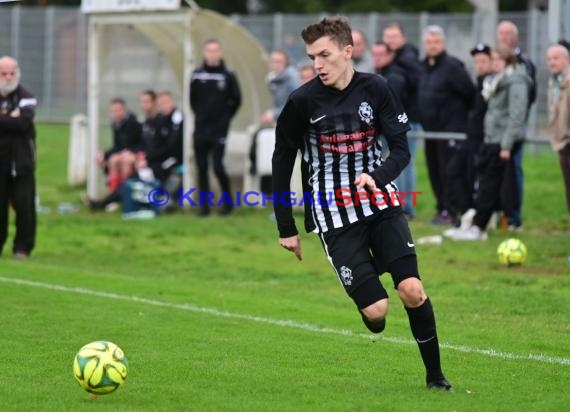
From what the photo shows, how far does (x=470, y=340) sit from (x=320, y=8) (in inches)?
1520

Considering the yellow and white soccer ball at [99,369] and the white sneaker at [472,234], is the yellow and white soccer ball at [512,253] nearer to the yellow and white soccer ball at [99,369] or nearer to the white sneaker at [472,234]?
the white sneaker at [472,234]

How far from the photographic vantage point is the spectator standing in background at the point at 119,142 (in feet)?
72.3

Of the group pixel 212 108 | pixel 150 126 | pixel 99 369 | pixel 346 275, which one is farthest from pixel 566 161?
pixel 99 369

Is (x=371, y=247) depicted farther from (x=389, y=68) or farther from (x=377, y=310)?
(x=389, y=68)

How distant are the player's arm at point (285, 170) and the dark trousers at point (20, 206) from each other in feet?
26.3

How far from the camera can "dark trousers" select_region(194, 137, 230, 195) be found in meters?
21.0

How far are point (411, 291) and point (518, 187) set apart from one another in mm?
9773

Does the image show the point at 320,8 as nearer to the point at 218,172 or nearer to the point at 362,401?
the point at 218,172

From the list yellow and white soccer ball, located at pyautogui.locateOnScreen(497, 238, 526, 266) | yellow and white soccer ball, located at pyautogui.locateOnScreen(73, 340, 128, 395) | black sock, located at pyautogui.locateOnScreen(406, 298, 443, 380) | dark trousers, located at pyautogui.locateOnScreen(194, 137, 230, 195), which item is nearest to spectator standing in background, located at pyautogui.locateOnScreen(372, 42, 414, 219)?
yellow and white soccer ball, located at pyautogui.locateOnScreen(497, 238, 526, 266)

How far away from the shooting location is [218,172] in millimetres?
21016

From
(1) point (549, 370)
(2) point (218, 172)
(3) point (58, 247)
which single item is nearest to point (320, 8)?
(2) point (218, 172)

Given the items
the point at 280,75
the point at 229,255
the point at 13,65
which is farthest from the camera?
the point at 280,75

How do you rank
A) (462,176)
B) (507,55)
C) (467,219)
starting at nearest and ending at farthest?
1. (507,55)
2. (467,219)
3. (462,176)

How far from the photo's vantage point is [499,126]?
16.3 metres
